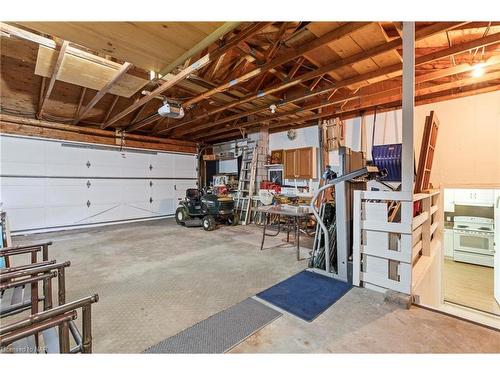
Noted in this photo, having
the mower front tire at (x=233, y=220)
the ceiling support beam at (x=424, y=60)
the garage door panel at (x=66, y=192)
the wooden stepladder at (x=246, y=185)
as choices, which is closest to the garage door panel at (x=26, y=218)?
the garage door panel at (x=66, y=192)

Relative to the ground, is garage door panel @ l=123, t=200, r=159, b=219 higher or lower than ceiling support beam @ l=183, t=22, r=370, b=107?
lower

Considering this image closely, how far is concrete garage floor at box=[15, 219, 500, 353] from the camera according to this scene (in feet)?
5.30

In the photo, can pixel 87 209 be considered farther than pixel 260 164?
No

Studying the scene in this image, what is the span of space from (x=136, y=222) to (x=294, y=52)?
6831mm

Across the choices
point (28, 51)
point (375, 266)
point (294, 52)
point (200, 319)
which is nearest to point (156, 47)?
point (294, 52)

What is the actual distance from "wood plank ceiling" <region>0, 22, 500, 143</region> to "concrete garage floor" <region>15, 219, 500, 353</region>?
95.5 inches

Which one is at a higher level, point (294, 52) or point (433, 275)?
point (294, 52)

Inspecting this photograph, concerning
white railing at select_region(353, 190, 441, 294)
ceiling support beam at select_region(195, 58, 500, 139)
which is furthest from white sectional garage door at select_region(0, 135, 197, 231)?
white railing at select_region(353, 190, 441, 294)

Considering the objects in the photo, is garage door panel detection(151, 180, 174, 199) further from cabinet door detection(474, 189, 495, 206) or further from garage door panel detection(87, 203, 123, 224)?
cabinet door detection(474, 189, 495, 206)

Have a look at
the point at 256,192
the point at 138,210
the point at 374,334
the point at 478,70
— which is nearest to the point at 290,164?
the point at 256,192

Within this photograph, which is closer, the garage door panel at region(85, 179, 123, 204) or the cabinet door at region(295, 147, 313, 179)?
the cabinet door at region(295, 147, 313, 179)

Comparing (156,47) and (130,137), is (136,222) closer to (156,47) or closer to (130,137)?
(130,137)

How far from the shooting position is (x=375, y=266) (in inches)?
93.4
